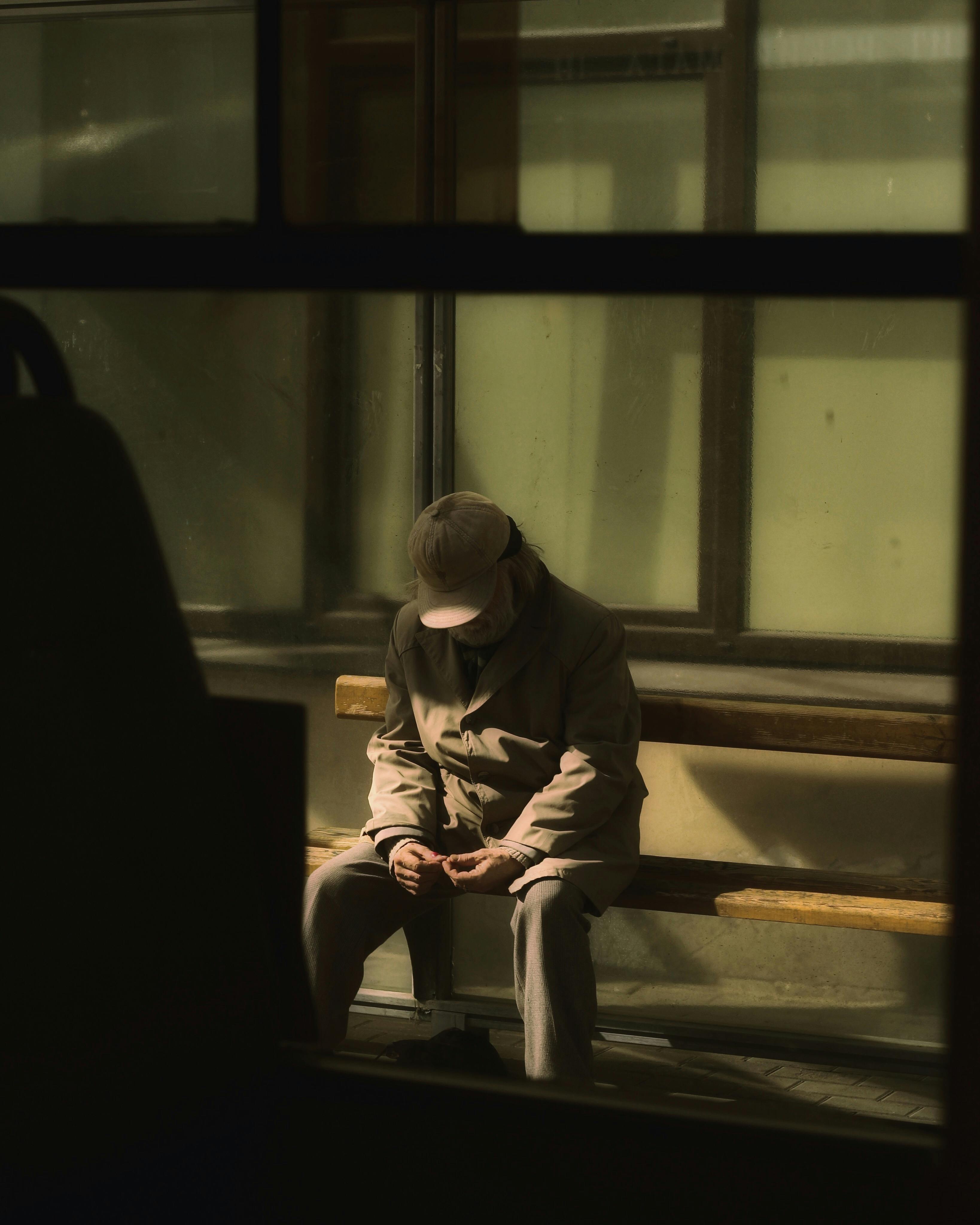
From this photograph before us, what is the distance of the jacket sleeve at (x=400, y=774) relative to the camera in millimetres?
3584

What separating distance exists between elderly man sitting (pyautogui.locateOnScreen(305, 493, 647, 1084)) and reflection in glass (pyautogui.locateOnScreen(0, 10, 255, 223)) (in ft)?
3.28

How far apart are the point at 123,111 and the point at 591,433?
1.49 m

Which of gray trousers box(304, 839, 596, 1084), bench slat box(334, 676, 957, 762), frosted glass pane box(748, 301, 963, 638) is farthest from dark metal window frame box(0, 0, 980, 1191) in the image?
frosted glass pane box(748, 301, 963, 638)

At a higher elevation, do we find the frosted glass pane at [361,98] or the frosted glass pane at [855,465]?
the frosted glass pane at [361,98]

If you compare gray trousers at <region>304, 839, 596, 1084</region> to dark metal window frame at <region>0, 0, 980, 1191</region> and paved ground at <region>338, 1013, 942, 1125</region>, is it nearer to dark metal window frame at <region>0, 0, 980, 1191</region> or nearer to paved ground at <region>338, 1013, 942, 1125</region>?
paved ground at <region>338, 1013, 942, 1125</region>

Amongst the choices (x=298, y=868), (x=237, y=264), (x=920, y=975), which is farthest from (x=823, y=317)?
(x=237, y=264)

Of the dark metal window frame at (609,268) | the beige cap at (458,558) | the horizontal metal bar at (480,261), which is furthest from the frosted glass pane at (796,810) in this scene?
the horizontal metal bar at (480,261)

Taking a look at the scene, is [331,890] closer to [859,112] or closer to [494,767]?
[494,767]

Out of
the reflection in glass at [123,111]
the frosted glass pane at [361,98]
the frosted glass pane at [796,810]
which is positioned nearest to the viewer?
the reflection in glass at [123,111]

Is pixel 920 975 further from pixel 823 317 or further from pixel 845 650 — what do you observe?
pixel 823 317

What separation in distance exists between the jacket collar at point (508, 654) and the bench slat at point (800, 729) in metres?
0.45

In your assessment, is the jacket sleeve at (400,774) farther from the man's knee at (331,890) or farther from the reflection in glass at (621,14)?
the reflection in glass at (621,14)

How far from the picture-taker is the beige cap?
3.41 m

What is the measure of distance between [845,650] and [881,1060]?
108cm
